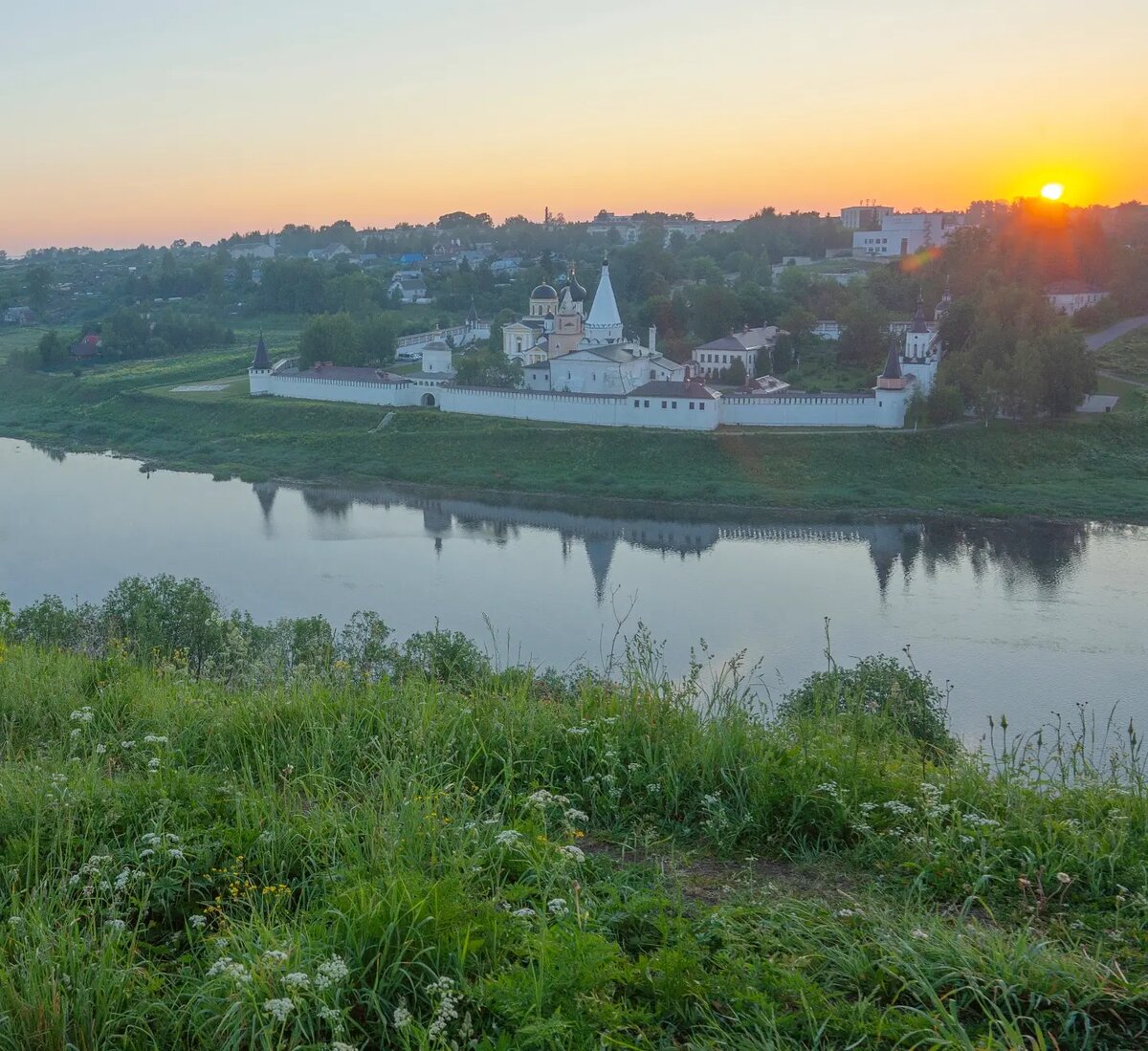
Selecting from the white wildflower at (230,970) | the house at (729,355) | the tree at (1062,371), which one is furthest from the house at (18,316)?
the white wildflower at (230,970)

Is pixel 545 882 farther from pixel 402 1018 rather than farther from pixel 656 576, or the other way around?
pixel 656 576

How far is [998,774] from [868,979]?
799 mm

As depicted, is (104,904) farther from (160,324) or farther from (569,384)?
(160,324)

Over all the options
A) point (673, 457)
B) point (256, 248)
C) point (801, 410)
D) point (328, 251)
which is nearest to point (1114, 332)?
point (801, 410)

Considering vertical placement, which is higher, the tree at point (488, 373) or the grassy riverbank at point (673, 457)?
the tree at point (488, 373)

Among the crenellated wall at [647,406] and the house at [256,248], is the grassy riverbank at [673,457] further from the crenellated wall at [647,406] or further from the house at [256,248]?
the house at [256,248]

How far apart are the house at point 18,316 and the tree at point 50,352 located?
11307 mm

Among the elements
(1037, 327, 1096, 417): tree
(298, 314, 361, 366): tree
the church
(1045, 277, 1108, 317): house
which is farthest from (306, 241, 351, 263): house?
(1037, 327, 1096, 417): tree

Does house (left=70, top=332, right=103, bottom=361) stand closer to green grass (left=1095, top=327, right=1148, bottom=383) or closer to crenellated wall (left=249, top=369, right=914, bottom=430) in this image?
crenellated wall (left=249, top=369, right=914, bottom=430)

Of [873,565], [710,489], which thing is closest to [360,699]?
[873,565]

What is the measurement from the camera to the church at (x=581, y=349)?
19422mm

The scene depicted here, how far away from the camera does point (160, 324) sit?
3039 cm

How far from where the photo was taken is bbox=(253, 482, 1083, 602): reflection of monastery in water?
38.2 ft

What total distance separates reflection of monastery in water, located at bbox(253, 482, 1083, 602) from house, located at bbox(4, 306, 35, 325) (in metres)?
26.8
